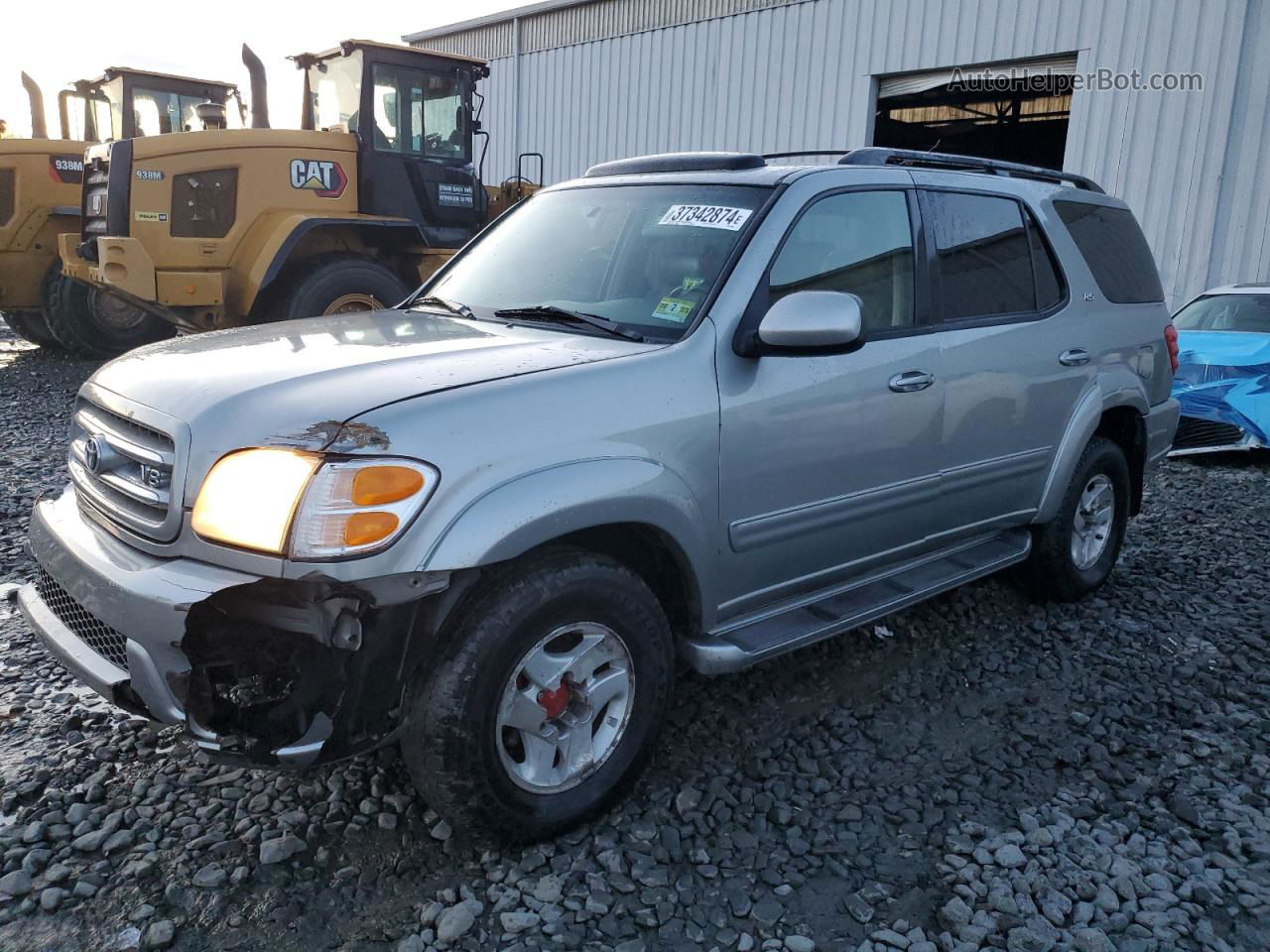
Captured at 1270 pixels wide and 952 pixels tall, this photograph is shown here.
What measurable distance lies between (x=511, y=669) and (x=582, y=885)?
602 mm

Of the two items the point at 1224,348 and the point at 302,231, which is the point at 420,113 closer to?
the point at 302,231

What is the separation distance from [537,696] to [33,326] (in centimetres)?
1138

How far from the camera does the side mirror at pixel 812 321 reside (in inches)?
110

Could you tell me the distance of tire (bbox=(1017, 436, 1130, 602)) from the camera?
14.3 feet

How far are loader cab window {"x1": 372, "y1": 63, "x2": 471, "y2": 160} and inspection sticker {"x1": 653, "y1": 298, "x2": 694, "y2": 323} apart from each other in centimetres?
697

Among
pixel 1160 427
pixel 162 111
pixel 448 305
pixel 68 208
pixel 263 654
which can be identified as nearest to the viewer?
pixel 263 654

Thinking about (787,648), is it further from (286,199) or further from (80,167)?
(80,167)

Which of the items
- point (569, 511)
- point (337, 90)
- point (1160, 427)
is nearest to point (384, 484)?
point (569, 511)

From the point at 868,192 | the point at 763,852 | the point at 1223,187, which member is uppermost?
the point at 1223,187

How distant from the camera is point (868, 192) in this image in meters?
3.44

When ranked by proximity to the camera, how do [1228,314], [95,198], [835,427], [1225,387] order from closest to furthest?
1. [835,427]
2. [1225,387]
3. [1228,314]
4. [95,198]

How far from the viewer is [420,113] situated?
30.1 feet

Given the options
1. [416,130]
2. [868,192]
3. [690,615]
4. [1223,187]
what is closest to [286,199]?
[416,130]

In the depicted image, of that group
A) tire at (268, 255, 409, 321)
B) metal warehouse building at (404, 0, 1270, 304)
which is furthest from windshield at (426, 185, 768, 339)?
metal warehouse building at (404, 0, 1270, 304)
